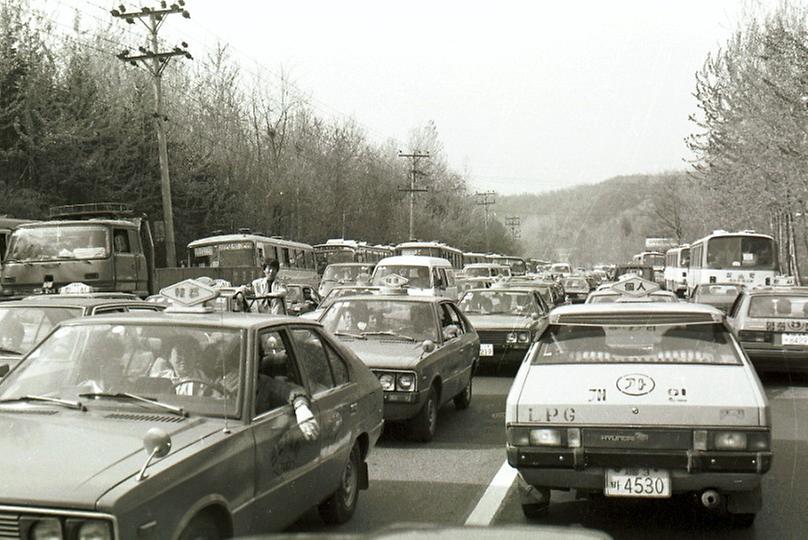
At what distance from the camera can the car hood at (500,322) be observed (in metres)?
15.1

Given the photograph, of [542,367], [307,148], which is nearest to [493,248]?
[307,148]

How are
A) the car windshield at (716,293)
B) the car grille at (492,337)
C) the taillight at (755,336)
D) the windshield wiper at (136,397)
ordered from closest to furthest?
the windshield wiper at (136,397) < the taillight at (755,336) < the car grille at (492,337) < the car windshield at (716,293)

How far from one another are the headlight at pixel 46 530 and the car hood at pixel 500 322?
38.9 feet

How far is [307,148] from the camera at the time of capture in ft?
225

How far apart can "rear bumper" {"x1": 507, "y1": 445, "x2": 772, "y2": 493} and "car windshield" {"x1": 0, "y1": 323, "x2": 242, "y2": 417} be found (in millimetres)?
2019

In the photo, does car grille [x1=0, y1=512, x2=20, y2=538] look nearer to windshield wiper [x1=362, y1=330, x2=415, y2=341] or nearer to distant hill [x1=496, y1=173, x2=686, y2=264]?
windshield wiper [x1=362, y1=330, x2=415, y2=341]

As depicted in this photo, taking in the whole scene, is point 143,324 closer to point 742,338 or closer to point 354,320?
point 354,320

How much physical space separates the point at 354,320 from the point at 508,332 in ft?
16.8

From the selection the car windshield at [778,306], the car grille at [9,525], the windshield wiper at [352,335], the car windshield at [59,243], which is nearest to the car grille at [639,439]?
the car grille at [9,525]

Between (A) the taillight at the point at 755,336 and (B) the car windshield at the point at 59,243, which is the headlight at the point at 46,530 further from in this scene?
(B) the car windshield at the point at 59,243

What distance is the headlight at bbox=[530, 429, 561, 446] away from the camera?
577 cm

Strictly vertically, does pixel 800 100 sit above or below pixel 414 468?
above

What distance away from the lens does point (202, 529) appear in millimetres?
4031

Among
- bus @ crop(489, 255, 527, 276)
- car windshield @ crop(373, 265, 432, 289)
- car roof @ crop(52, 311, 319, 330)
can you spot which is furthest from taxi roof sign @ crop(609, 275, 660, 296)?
bus @ crop(489, 255, 527, 276)
